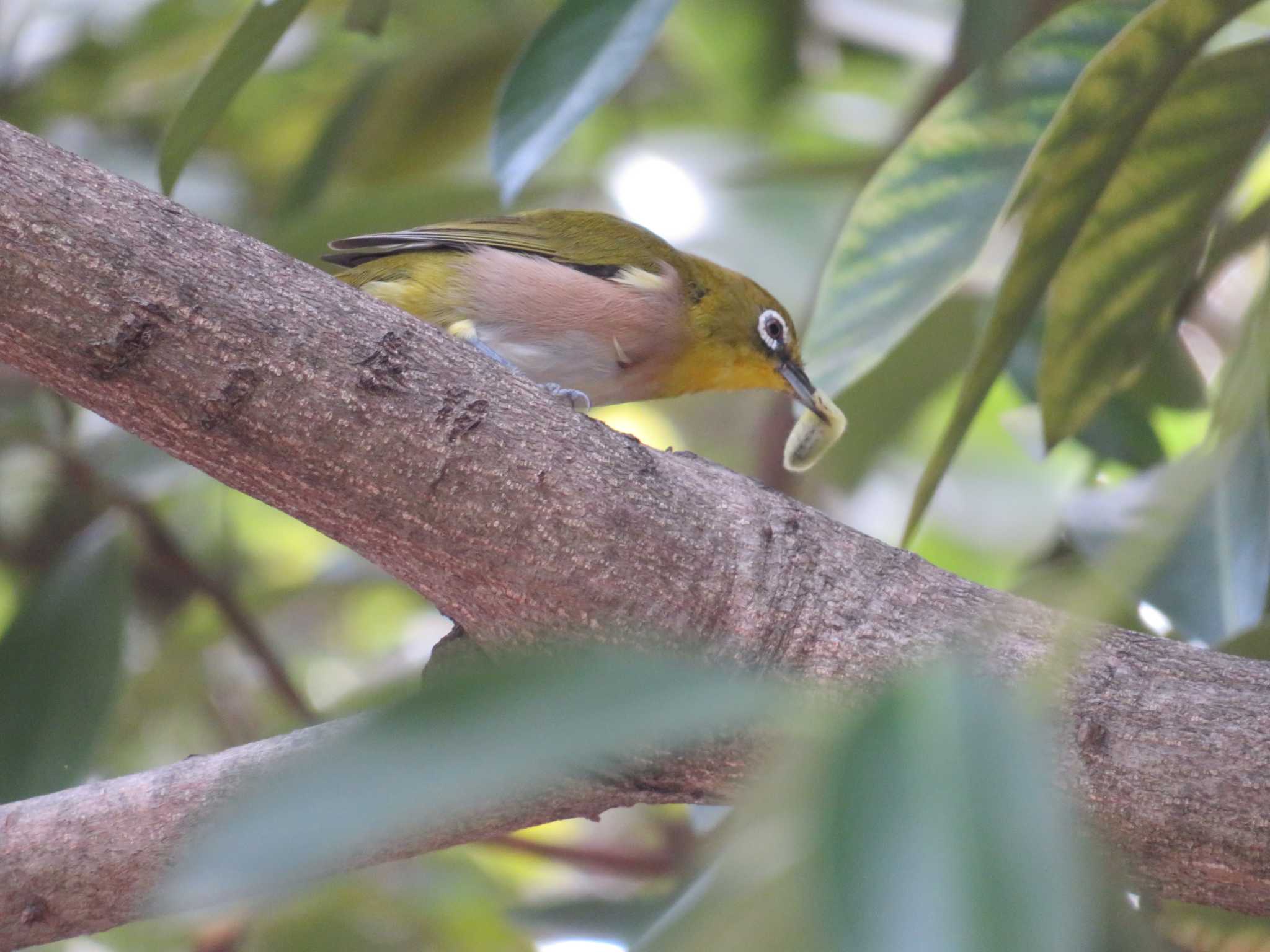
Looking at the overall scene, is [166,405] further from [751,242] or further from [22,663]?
[751,242]

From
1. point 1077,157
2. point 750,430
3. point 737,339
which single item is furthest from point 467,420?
point 750,430

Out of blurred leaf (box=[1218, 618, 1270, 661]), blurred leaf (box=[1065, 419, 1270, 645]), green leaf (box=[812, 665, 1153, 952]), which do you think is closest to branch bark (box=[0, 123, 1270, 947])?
blurred leaf (box=[1218, 618, 1270, 661])

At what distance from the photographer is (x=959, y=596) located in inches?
60.7

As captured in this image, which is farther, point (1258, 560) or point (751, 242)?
point (751, 242)

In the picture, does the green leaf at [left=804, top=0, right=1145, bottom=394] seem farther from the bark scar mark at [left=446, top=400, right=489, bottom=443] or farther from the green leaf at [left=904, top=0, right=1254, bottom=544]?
the bark scar mark at [left=446, top=400, right=489, bottom=443]

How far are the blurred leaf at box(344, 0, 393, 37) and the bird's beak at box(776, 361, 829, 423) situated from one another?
1.30m

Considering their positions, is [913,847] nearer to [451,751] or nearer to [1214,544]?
[451,751]

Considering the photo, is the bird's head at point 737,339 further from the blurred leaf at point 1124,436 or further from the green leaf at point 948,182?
the green leaf at point 948,182

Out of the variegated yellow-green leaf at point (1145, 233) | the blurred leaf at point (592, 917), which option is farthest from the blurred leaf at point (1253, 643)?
the blurred leaf at point (592, 917)

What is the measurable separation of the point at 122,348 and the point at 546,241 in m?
2.10

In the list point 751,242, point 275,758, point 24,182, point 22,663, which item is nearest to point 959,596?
point 275,758

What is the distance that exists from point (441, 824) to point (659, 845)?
2399 mm

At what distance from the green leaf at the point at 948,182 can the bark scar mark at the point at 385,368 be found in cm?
109

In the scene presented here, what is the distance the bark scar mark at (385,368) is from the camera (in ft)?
4.50
